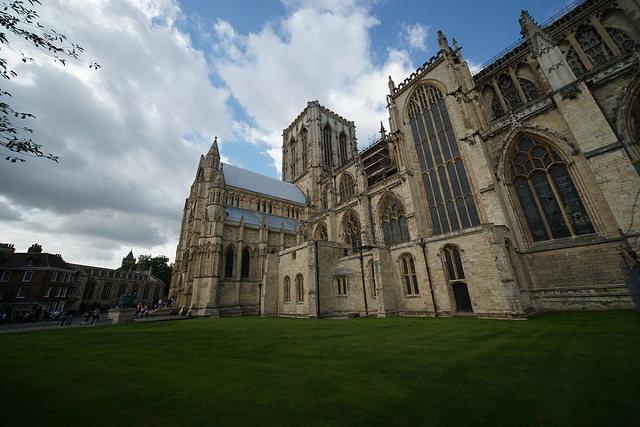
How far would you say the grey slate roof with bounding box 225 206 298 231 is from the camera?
101 ft

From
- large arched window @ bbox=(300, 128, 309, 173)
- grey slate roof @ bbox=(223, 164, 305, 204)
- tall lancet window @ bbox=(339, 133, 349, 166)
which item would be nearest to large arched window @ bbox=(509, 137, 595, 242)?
grey slate roof @ bbox=(223, 164, 305, 204)

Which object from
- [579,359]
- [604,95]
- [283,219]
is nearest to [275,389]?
[579,359]

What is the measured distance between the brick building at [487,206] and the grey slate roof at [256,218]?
1.44 metres

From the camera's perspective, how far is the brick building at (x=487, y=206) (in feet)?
41.5

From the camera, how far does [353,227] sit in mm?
26188

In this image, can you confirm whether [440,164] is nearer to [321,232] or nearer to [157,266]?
[321,232]

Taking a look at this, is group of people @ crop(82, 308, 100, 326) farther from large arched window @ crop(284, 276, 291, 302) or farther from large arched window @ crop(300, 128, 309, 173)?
large arched window @ crop(300, 128, 309, 173)

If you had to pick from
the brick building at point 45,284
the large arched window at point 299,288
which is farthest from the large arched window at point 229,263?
the brick building at point 45,284

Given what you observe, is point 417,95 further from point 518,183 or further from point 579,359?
point 579,359

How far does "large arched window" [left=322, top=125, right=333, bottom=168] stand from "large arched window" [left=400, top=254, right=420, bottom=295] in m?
29.9

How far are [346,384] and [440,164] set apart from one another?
20.3 m

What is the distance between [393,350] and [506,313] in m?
9.33

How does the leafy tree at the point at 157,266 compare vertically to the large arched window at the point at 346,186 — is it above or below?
below

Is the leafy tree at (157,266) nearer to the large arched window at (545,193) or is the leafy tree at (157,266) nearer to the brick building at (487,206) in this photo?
the brick building at (487,206)
